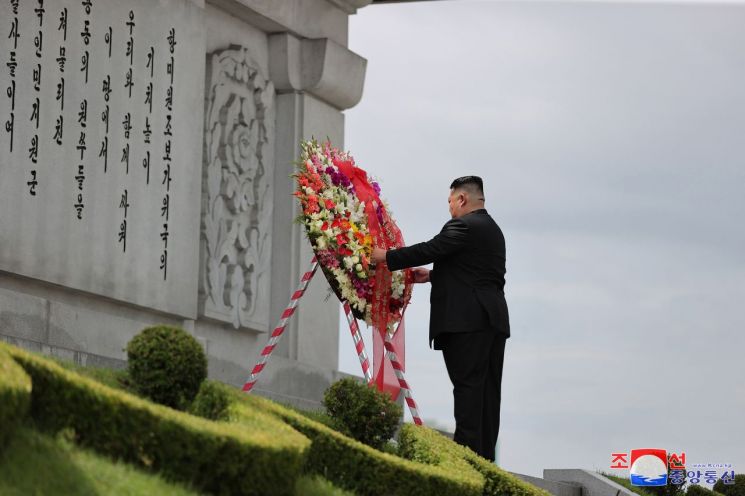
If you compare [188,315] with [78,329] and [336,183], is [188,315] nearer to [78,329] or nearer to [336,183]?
[78,329]

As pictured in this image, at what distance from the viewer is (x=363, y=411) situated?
23.1 ft

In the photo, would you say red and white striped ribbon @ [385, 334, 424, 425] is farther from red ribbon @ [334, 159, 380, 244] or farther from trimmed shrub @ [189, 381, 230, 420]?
trimmed shrub @ [189, 381, 230, 420]

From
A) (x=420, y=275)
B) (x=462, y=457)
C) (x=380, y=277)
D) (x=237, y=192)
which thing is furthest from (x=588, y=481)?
(x=462, y=457)

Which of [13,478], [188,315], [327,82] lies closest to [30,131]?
[188,315]

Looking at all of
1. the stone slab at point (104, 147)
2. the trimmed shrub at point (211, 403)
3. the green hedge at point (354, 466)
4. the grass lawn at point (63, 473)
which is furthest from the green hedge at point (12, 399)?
the stone slab at point (104, 147)

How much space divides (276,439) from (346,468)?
0.87 metres

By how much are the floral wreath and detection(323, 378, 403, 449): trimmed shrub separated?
3.63ft

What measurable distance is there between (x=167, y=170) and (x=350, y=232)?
121 inches

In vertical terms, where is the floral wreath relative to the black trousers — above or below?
above

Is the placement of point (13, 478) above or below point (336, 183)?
below

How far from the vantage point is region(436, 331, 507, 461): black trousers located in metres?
7.72

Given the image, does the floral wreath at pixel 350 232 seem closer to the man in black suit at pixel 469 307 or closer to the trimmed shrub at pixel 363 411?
the man in black suit at pixel 469 307

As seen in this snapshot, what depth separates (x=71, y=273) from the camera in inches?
379

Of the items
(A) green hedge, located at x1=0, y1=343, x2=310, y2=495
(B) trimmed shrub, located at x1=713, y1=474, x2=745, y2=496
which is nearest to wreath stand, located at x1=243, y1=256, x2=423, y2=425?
(A) green hedge, located at x1=0, y1=343, x2=310, y2=495
